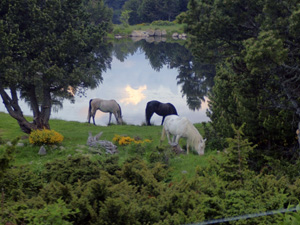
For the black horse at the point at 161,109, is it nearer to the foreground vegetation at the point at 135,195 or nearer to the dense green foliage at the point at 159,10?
the foreground vegetation at the point at 135,195

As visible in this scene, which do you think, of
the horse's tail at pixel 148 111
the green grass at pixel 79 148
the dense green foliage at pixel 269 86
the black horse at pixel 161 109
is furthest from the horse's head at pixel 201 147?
the horse's tail at pixel 148 111

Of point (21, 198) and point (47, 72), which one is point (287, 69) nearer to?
point (21, 198)

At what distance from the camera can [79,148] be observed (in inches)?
719

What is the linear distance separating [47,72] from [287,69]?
1143 cm

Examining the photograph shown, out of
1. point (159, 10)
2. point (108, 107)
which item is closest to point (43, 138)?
point (108, 107)

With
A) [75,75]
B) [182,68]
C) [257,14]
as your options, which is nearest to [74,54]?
[75,75]

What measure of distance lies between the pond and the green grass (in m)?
2.63

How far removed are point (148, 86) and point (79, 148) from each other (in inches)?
1146

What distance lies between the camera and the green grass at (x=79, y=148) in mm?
16016

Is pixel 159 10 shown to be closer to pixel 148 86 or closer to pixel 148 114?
pixel 148 86

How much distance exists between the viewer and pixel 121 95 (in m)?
42.3

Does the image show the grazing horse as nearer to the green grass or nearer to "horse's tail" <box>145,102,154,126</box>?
"horse's tail" <box>145,102,154,126</box>

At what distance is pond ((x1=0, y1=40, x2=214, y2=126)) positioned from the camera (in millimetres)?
34844

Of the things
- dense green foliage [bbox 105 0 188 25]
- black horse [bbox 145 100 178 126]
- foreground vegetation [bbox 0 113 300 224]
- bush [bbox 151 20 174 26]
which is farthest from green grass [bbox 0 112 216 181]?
dense green foliage [bbox 105 0 188 25]
